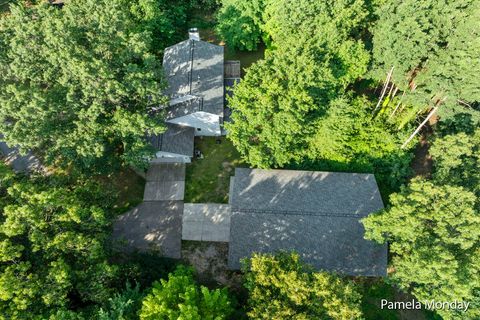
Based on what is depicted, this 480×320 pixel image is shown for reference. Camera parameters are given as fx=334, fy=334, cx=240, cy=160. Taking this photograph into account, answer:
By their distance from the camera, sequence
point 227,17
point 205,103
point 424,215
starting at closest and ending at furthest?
point 424,215, point 205,103, point 227,17

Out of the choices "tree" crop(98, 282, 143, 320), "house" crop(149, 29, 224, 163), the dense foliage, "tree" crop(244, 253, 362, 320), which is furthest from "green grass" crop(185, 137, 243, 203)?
the dense foliage

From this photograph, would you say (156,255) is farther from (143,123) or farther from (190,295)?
(143,123)

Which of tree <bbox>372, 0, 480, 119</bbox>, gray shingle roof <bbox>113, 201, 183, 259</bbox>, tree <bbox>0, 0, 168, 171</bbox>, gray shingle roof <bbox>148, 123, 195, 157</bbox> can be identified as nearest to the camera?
tree <bbox>372, 0, 480, 119</bbox>

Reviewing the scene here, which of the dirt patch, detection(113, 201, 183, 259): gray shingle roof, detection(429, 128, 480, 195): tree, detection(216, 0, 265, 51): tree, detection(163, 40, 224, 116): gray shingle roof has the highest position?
detection(216, 0, 265, 51): tree

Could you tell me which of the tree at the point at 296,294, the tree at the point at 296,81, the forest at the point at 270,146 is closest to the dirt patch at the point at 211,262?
the forest at the point at 270,146

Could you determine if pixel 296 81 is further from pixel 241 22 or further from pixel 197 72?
pixel 241 22

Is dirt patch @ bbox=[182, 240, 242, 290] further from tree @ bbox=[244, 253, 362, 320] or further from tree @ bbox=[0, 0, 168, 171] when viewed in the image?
tree @ bbox=[0, 0, 168, 171]

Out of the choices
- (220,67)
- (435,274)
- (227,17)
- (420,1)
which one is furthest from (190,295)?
(227,17)
